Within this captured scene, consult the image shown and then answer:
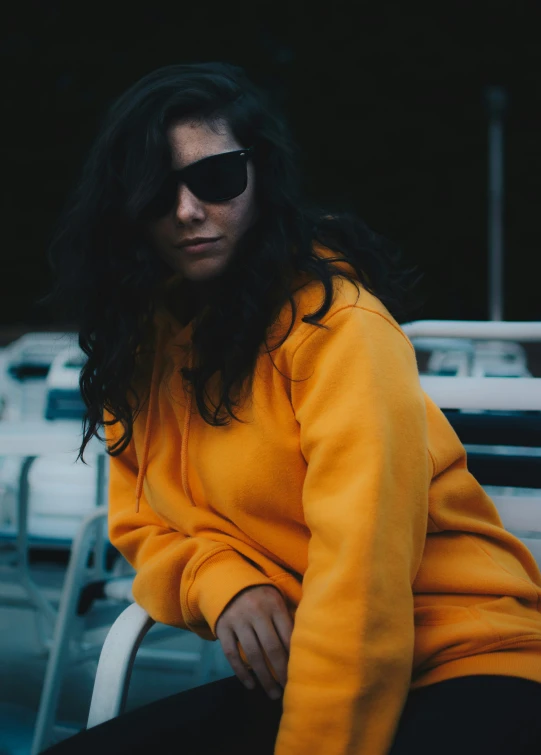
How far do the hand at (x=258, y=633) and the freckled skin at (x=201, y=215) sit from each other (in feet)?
1.49

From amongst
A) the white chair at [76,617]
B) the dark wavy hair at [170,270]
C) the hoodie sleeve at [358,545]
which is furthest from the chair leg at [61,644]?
the hoodie sleeve at [358,545]

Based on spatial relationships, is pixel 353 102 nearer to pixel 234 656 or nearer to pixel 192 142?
pixel 192 142

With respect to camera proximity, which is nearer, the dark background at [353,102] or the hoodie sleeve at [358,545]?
the hoodie sleeve at [358,545]

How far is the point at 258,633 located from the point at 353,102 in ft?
33.3

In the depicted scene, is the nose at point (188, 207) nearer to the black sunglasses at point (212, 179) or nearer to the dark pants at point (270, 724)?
the black sunglasses at point (212, 179)

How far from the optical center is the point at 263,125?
48.8 inches

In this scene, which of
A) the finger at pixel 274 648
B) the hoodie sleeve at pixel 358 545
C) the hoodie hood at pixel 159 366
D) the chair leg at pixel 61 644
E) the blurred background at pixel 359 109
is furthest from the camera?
the blurred background at pixel 359 109

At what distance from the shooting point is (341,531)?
977mm

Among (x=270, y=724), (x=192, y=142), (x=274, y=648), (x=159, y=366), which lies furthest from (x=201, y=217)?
(x=270, y=724)

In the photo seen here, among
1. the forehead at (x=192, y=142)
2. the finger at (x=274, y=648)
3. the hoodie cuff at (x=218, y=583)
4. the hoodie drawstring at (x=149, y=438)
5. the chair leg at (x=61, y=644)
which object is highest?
the forehead at (x=192, y=142)

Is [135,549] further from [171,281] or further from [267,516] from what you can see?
[171,281]

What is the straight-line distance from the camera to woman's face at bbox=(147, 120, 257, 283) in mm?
1164

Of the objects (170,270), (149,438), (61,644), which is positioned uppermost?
(170,270)

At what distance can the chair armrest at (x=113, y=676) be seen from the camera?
45.9 inches
